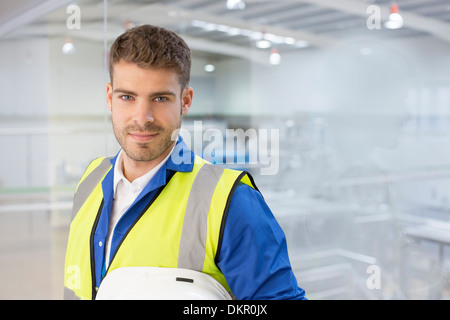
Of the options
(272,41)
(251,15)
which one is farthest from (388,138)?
(251,15)

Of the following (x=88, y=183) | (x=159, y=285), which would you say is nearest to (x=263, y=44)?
(x=88, y=183)

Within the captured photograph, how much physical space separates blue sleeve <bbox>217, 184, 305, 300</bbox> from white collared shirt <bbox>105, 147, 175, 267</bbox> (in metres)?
0.23

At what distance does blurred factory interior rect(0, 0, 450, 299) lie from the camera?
7.71 feet

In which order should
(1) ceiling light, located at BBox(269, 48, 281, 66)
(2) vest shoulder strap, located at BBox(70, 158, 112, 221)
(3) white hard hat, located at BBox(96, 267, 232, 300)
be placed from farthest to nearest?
(1) ceiling light, located at BBox(269, 48, 281, 66), (2) vest shoulder strap, located at BBox(70, 158, 112, 221), (3) white hard hat, located at BBox(96, 267, 232, 300)

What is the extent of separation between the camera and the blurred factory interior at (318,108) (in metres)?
2.35

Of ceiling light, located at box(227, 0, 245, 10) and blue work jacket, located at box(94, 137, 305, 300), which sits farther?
ceiling light, located at box(227, 0, 245, 10)

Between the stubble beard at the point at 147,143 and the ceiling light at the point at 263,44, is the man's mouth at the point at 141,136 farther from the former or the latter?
the ceiling light at the point at 263,44

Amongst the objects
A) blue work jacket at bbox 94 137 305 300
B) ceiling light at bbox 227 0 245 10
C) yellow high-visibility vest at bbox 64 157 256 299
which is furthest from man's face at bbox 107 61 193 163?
ceiling light at bbox 227 0 245 10

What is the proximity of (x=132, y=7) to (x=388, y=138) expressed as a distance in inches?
60.2

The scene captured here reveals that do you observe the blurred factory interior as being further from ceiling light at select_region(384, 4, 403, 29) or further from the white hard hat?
the white hard hat

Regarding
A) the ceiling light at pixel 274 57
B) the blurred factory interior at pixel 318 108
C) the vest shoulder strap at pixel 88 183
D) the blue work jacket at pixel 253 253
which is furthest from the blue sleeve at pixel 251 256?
the ceiling light at pixel 274 57

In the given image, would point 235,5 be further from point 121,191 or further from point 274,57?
point 121,191

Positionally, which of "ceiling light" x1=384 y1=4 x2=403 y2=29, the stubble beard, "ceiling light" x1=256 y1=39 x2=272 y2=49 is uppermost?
"ceiling light" x1=384 y1=4 x2=403 y2=29
